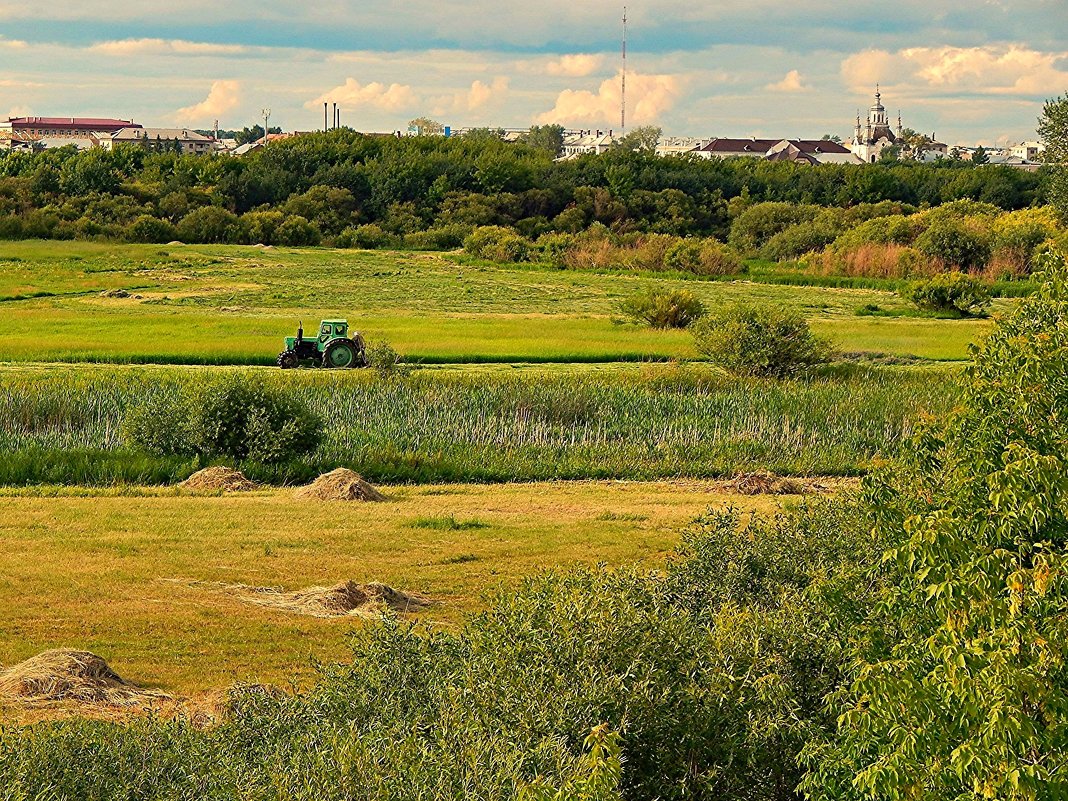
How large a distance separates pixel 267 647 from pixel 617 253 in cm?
5305

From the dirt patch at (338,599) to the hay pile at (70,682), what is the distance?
251 centimetres

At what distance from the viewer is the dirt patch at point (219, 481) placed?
1838 cm

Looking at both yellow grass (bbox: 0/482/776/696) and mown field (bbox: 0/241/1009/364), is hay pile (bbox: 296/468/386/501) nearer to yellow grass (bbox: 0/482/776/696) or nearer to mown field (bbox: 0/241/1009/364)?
yellow grass (bbox: 0/482/776/696)

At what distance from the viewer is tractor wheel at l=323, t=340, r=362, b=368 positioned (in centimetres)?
2917

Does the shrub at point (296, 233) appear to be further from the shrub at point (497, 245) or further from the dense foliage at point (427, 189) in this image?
the shrub at point (497, 245)

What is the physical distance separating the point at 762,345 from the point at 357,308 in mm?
18011

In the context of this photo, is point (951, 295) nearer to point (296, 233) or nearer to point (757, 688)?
point (757, 688)

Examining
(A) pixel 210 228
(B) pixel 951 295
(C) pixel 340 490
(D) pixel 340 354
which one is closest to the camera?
(C) pixel 340 490

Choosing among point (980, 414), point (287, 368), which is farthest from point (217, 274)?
point (980, 414)

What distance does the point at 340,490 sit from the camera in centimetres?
1773

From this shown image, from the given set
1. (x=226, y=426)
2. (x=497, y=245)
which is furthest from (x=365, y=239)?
(x=226, y=426)

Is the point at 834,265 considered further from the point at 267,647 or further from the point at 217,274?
the point at 267,647

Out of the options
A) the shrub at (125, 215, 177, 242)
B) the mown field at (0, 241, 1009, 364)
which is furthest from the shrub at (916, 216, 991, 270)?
the shrub at (125, 215, 177, 242)

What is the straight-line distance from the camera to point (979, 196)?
88250mm
